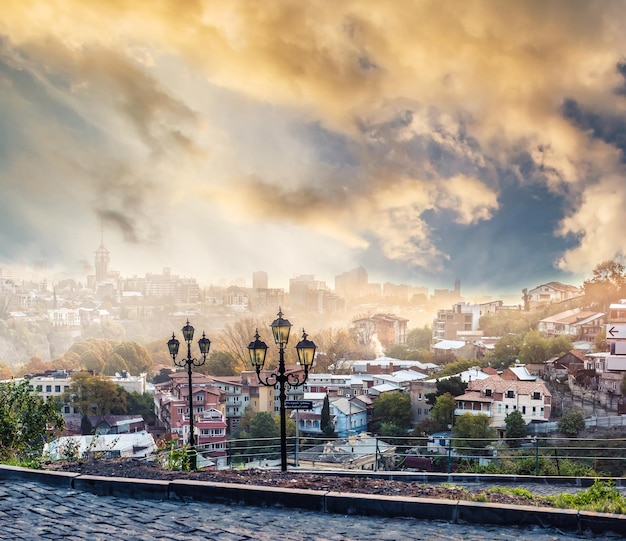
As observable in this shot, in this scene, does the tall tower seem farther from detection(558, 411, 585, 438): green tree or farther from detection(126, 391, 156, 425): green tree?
detection(558, 411, 585, 438): green tree

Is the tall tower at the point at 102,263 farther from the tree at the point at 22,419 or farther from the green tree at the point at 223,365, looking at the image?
the tree at the point at 22,419

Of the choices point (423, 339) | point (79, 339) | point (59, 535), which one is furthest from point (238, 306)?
point (59, 535)

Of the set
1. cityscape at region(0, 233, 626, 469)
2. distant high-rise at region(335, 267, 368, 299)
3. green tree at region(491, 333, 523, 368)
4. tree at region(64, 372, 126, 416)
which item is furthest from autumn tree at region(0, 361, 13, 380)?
green tree at region(491, 333, 523, 368)

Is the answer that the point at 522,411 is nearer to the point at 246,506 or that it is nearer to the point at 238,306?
the point at 246,506

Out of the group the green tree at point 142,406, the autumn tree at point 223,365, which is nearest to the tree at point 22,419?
the green tree at point 142,406

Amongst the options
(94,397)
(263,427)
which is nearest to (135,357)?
(94,397)
